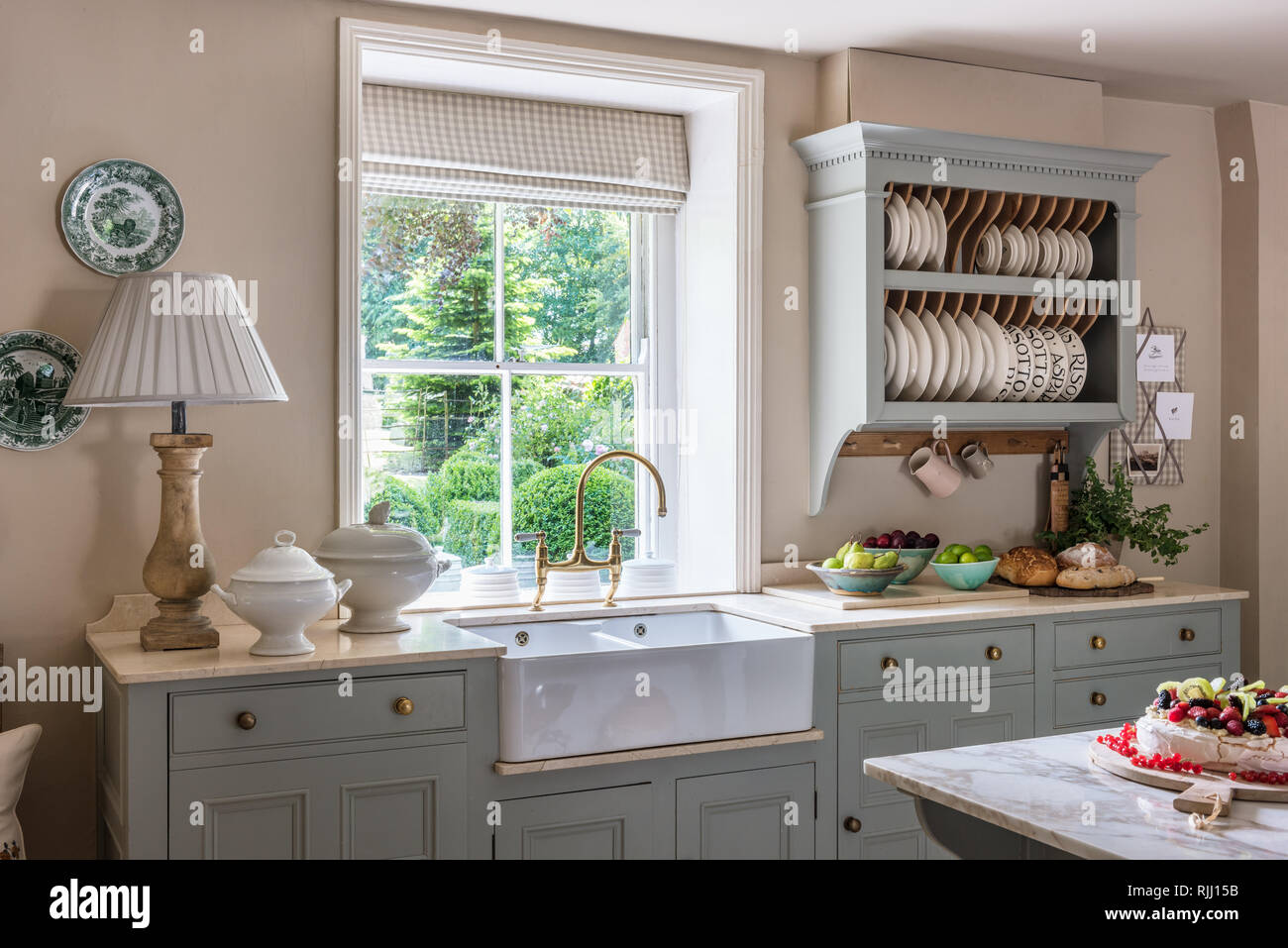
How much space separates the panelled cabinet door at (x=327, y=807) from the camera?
89.3 inches

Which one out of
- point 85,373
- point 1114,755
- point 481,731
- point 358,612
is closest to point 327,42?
point 85,373

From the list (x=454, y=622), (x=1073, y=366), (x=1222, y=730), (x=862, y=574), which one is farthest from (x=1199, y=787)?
(x=1073, y=366)

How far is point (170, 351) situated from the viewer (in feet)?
7.95

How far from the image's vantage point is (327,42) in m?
2.88

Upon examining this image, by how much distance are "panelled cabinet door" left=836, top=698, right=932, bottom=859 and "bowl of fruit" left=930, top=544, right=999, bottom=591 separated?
49 cm

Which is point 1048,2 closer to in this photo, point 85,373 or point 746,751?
point 746,751

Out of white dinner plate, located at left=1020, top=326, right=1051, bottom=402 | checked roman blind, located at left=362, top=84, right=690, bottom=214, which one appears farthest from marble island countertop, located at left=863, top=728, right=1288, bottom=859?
checked roman blind, located at left=362, top=84, right=690, bottom=214

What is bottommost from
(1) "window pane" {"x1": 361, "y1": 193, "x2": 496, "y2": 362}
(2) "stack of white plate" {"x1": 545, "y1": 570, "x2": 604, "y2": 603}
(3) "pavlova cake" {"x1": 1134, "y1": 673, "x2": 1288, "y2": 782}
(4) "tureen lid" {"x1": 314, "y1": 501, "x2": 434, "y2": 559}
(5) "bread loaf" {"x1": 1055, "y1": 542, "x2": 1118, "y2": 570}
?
(3) "pavlova cake" {"x1": 1134, "y1": 673, "x2": 1288, "y2": 782}

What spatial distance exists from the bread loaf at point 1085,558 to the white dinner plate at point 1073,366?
0.45 metres

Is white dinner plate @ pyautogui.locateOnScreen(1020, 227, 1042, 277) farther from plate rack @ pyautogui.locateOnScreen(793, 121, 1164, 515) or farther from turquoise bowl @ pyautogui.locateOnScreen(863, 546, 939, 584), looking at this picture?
turquoise bowl @ pyautogui.locateOnScreen(863, 546, 939, 584)

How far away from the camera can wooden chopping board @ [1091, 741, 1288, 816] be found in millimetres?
1556

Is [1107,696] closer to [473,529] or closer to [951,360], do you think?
[951,360]

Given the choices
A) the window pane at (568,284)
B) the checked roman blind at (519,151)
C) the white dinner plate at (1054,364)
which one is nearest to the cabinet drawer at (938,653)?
the white dinner plate at (1054,364)

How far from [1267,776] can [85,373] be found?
2.23 m
